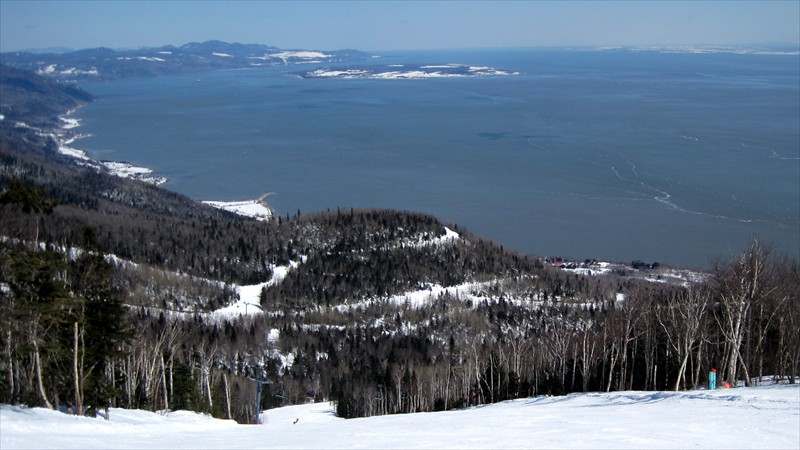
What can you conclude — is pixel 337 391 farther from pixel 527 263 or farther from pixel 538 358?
pixel 527 263

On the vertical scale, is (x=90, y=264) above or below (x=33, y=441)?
above

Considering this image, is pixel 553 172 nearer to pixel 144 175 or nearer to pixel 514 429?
pixel 144 175

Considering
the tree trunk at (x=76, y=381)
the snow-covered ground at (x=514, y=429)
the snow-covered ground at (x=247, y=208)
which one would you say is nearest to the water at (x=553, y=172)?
the snow-covered ground at (x=247, y=208)

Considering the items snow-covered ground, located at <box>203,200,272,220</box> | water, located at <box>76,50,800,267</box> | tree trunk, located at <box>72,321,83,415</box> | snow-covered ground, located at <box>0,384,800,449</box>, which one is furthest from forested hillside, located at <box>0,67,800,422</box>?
water, located at <box>76,50,800,267</box>

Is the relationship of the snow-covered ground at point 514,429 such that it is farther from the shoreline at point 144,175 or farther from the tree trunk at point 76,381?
the shoreline at point 144,175

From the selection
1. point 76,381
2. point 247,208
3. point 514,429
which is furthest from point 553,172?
point 76,381

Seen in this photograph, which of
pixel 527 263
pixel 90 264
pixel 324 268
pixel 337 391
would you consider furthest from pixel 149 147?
pixel 90 264
